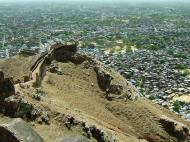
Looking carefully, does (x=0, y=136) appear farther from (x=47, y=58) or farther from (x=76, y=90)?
(x=47, y=58)

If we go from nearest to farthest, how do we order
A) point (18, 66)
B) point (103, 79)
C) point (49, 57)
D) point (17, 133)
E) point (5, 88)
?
1. point (17, 133)
2. point (5, 88)
3. point (103, 79)
4. point (49, 57)
5. point (18, 66)

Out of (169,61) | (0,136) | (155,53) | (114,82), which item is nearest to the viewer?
(0,136)

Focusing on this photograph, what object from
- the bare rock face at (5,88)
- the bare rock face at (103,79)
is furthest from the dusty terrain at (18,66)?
the bare rock face at (5,88)

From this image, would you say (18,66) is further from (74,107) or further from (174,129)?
(174,129)

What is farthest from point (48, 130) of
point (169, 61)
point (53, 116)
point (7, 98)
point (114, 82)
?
point (169, 61)

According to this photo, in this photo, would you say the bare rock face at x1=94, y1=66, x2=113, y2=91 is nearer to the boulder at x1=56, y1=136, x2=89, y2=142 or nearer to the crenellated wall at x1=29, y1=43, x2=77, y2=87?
the crenellated wall at x1=29, y1=43, x2=77, y2=87

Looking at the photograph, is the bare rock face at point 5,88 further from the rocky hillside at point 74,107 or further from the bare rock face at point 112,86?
the bare rock face at point 112,86

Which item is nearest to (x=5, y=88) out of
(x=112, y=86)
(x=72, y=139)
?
(x=72, y=139)

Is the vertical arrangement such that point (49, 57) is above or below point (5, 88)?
below
